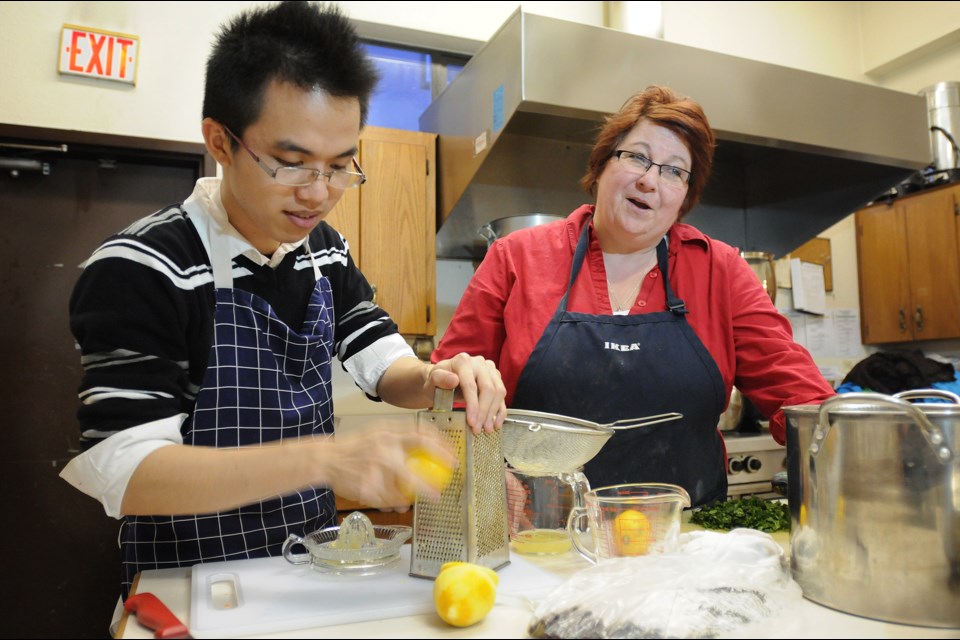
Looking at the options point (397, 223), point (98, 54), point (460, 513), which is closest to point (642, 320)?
point (460, 513)

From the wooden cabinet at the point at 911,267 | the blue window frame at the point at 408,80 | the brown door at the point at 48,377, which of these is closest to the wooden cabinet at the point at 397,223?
the blue window frame at the point at 408,80

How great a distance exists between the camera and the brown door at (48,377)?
2.51 metres

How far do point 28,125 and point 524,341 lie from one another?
219cm

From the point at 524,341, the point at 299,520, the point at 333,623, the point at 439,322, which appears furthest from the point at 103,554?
the point at 333,623

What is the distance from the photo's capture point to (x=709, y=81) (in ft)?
7.96

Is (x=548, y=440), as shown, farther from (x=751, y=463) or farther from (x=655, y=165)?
(x=751, y=463)

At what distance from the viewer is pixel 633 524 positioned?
0.94 meters

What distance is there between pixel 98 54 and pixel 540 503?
2534 millimetres

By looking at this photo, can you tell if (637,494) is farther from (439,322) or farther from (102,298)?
(439,322)

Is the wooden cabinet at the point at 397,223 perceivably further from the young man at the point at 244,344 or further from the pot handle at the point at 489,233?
the young man at the point at 244,344

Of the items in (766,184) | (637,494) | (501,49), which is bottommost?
(637,494)

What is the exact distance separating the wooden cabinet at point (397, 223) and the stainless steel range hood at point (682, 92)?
10cm

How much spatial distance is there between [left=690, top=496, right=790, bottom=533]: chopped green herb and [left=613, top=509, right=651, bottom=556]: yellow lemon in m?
0.31

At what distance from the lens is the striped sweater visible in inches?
35.8
